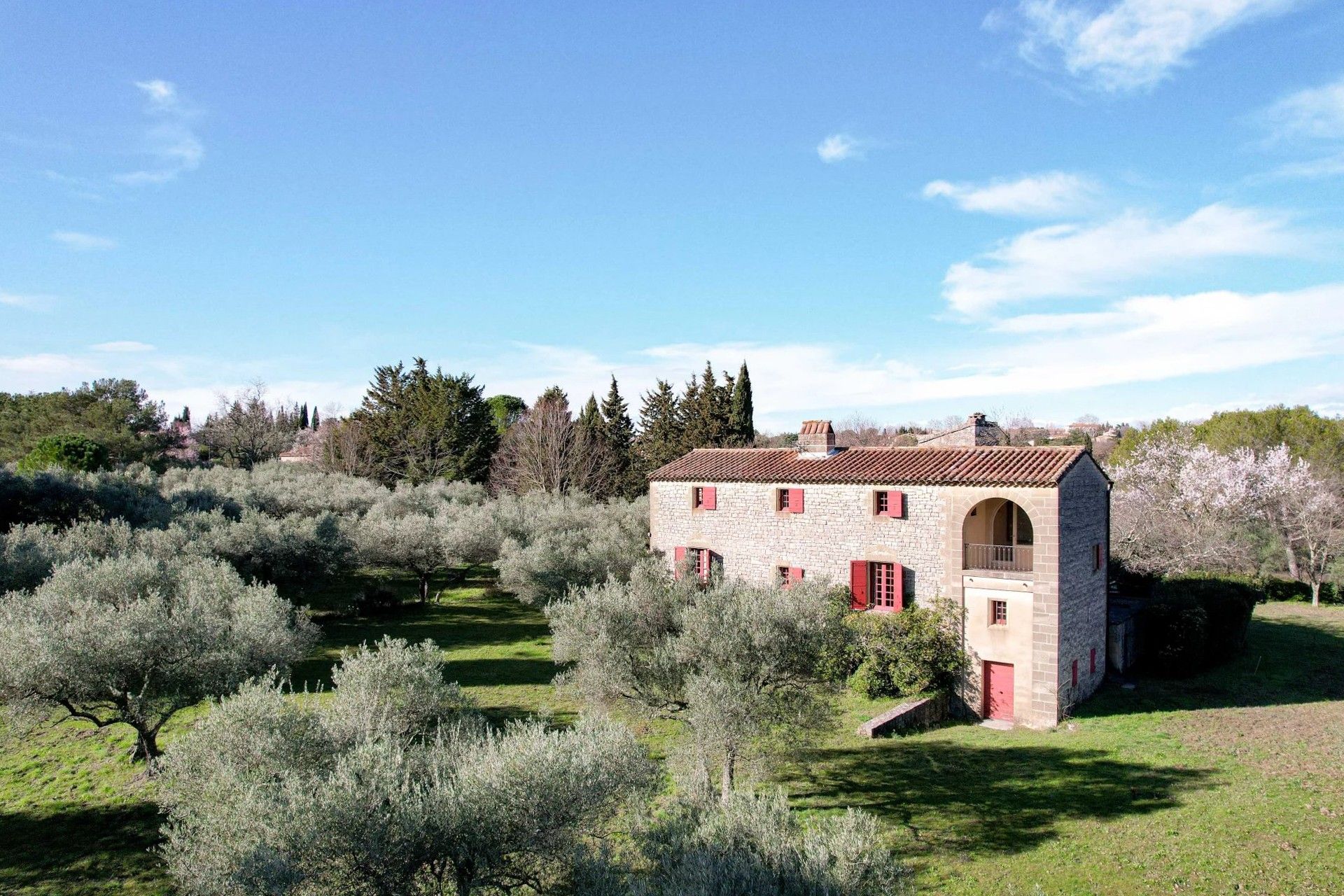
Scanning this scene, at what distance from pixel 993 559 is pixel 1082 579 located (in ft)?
9.14

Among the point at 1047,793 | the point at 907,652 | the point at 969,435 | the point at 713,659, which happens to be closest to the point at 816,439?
the point at 969,435

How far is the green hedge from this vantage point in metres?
24.7

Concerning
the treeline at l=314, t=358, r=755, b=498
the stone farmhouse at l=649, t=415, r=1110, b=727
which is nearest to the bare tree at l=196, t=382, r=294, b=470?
the treeline at l=314, t=358, r=755, b=498

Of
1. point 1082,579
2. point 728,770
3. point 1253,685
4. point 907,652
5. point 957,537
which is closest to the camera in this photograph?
point 728,770

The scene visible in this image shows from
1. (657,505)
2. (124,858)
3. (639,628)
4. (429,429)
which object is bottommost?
(124,858)

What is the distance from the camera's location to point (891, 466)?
25.3 metres

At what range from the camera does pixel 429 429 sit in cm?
6000

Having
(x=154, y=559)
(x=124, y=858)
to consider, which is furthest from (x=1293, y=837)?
(x=154, y=559)

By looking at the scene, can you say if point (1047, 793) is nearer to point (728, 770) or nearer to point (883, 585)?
point (728, 770)

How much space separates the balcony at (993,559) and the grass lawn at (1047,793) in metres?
4.58

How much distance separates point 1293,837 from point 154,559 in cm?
2728

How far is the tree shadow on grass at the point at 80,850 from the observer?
38.7ft

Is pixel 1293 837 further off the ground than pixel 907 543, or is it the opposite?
pixel 907 543

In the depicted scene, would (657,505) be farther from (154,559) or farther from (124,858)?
(124,858)
